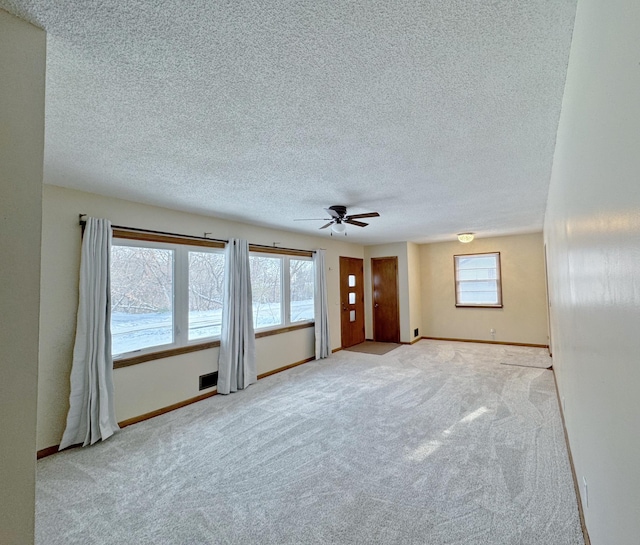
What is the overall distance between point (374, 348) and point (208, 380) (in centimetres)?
379

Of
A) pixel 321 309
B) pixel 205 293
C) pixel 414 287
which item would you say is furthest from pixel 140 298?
pixel 414 287

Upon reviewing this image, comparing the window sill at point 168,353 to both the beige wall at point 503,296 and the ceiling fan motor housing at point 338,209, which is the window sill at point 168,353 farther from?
the beige wall at point 503,296

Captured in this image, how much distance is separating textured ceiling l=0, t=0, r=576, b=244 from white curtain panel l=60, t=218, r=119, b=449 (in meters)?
0.62

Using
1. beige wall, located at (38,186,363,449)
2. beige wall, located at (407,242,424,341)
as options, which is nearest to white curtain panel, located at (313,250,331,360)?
beige wall, located at (38,186,363,449)

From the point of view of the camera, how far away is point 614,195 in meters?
0.84

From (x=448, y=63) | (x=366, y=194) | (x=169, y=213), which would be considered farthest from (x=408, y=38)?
(x=169, y=213)

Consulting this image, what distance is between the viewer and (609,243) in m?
0.91

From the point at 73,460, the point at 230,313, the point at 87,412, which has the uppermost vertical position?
the point at 230,313

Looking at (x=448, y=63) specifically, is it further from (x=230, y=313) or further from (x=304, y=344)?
(x=304, y=344)

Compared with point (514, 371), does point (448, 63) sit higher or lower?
higher

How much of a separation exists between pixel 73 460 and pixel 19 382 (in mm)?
2313

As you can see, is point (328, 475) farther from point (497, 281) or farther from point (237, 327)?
point (497, 281)

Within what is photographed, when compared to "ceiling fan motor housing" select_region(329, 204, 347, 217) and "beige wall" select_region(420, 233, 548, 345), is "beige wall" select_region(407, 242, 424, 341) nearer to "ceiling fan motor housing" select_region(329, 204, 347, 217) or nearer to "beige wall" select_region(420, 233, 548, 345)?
"beige wall" select_region(420, 233, 548, 345)

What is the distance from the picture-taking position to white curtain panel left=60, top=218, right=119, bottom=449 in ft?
9.59
